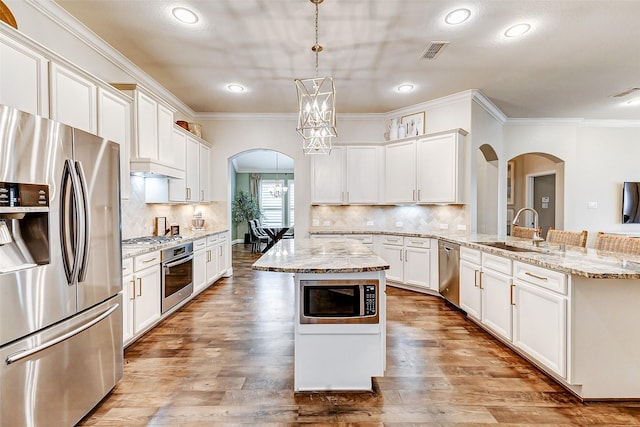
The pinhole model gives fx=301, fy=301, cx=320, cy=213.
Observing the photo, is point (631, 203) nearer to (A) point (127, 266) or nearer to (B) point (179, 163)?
(B) point (179, 163)

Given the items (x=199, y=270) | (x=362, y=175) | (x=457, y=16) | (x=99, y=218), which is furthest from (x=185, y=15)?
(x=362, y=175)

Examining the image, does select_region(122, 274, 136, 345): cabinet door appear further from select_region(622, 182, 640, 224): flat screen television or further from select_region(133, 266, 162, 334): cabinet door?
select_region(622, 182, 640, 224): flat screen television

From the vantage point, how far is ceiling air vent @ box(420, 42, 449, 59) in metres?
3.04

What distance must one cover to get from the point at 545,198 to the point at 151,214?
8.26 metres

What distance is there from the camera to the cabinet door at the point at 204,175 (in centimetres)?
504

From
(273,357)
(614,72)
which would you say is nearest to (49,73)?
(273,357)

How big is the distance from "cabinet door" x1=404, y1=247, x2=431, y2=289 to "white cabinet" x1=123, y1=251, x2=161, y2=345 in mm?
3411

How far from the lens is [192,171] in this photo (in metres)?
4.67

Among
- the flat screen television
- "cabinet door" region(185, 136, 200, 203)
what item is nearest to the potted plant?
"cabinet door" region(185, 136, 200, 203)

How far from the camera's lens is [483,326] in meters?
3.17

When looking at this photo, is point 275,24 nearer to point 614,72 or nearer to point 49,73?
point 49,73

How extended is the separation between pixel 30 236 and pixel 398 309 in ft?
11.7

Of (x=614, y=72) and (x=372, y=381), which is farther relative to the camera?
(x=614, y=72)

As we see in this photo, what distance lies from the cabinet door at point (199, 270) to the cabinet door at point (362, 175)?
248cm
